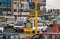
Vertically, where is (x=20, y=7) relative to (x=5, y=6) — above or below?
below

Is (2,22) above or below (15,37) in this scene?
below

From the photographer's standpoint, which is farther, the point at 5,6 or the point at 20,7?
the point at 5,6

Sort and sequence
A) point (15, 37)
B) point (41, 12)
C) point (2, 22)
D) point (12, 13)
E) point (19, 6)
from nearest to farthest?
1. point (15, 37)
2. point (2, 22)
3. point (41, 12)
4. point (12, 13)
5. point (19, 6)

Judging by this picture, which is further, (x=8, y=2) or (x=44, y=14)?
(x=8, y=2)

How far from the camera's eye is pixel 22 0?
41.5m

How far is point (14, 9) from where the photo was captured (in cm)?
3938

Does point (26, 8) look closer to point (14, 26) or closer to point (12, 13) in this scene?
point (12, 13)

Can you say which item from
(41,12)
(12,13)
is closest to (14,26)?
(41,12)

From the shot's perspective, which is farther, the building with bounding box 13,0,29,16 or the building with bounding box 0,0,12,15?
the building with bounding box 0,0,12,15

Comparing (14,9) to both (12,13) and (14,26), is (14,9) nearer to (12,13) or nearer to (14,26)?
(12,13)

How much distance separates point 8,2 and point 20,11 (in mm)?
3280

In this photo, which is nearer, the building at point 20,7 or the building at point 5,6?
the building at point 20,7

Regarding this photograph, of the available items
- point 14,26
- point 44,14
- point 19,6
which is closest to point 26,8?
point 19,6

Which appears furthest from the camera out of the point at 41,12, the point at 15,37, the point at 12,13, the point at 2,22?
the point at 12,13
